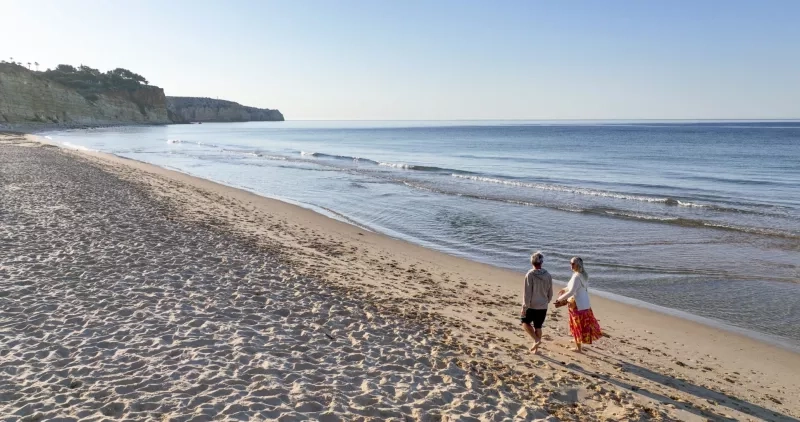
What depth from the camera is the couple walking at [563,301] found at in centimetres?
723

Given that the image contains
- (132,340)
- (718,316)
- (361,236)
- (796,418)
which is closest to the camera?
(796,418)

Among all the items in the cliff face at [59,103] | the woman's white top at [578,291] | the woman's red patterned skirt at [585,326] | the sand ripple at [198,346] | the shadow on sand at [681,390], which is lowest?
the shadow on sand at [681,390]

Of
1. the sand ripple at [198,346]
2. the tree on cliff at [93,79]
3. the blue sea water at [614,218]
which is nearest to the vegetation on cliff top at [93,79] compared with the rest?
the tree on cliff at [93,79]

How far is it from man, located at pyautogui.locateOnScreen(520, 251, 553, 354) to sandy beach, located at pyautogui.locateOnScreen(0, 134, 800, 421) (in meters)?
0.40

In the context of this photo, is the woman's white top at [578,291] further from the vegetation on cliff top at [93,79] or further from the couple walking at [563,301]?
the vegetation on cliff top at [93,79]

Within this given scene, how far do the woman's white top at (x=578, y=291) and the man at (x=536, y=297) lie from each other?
25 centimetres

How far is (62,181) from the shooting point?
65.8 ft

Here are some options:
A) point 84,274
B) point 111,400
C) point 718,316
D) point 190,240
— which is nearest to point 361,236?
point 190,240

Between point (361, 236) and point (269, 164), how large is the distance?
27.9 metres

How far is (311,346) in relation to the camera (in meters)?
6.84

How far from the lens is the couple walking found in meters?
7.23

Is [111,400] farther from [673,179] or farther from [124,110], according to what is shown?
[124,110]

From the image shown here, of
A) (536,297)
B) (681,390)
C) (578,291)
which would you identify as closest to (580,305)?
(578,291)

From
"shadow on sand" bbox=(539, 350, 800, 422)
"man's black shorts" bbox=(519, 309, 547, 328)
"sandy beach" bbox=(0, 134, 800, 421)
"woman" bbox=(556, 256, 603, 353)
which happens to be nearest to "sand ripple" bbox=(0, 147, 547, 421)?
"sandy beach" bbox=(0, 134, 800, 421)
